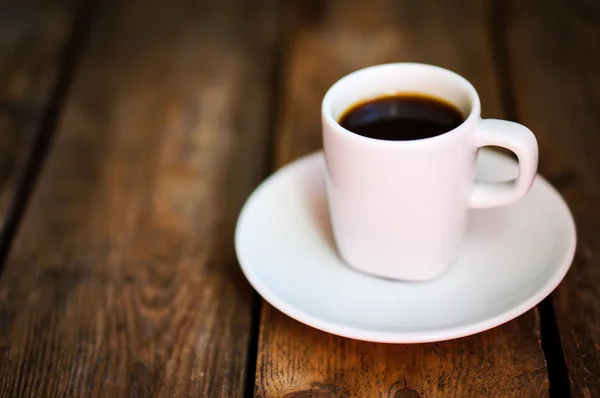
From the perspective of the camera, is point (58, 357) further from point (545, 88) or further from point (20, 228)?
point (545, 88)

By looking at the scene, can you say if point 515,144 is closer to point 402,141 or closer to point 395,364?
point 402,141

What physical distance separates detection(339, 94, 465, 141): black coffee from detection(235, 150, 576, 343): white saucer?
0.14 metres

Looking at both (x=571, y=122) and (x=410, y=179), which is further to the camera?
(x=571, y=122)

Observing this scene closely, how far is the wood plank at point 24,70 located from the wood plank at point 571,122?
0.69 meters

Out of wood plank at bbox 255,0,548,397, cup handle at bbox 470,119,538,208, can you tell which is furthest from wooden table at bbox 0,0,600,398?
cup handle at bbox 470,119,538,208

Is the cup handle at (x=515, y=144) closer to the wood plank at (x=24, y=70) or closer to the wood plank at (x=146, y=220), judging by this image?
the wood plank at (x=146, y=220)

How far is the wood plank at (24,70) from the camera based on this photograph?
0.96 meters

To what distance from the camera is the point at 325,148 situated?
25.9 inches

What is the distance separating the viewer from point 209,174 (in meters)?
0.92

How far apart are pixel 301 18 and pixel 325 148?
624 mm

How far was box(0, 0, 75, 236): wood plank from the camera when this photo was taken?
0.96 m

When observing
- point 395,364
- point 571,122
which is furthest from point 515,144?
point 571,122

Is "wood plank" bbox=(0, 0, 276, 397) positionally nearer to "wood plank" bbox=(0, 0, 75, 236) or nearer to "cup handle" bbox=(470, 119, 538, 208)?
"wood plank" bbox=(0, 0, 75, 236)

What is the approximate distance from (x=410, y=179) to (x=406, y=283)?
128 millimetres
